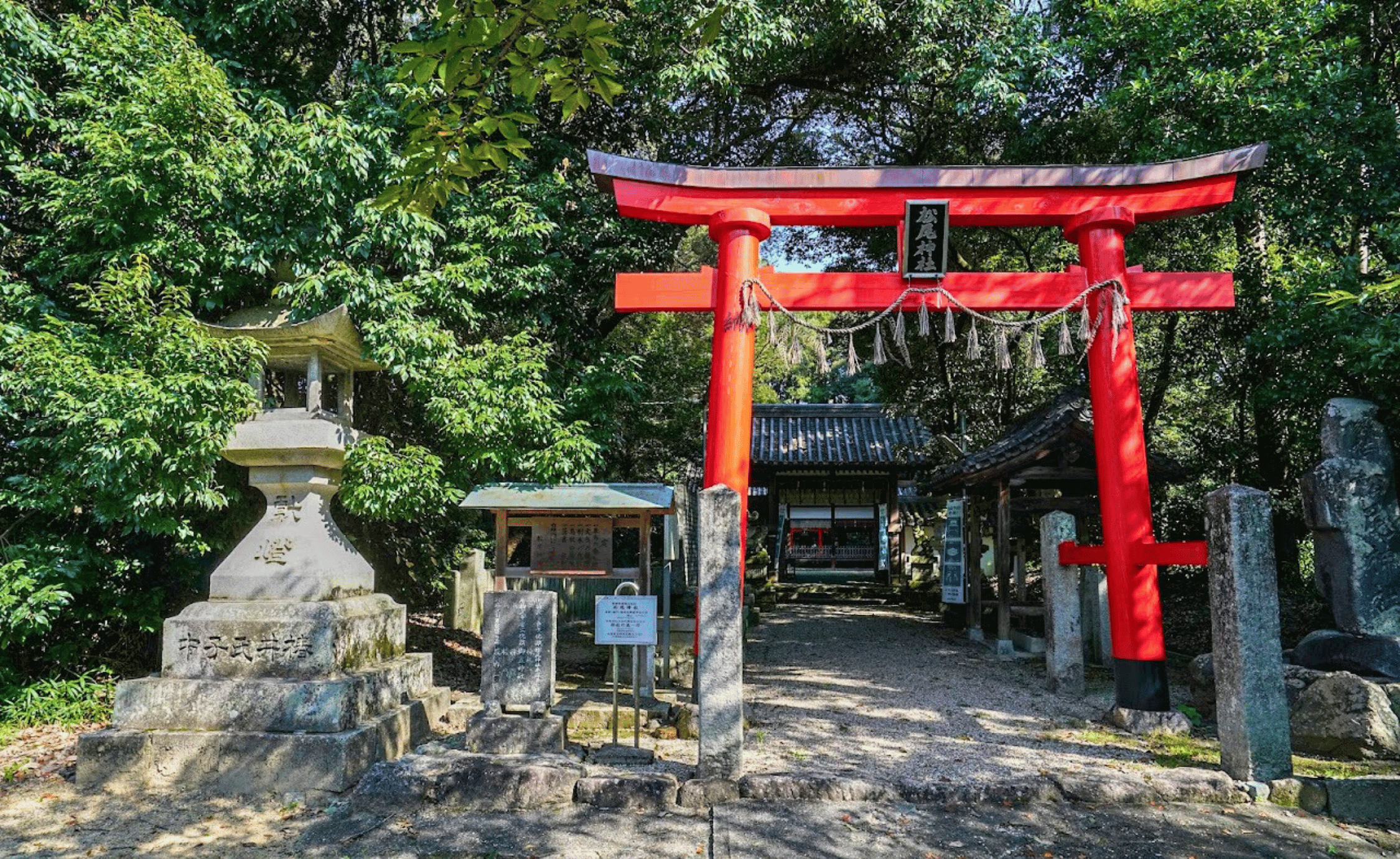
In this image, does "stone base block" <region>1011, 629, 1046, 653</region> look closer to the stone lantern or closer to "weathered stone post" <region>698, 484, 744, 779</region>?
"weathered stone post" <region>698, 484, 744, 779</region>

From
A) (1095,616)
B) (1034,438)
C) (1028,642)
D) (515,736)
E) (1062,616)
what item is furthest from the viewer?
(1028,642)

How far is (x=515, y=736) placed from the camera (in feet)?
18.7

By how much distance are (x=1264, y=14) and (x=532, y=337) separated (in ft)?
25.3

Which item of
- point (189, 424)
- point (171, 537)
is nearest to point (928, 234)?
point (189, 424)

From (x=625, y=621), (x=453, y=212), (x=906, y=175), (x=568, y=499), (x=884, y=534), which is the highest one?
(x=906, y=175)

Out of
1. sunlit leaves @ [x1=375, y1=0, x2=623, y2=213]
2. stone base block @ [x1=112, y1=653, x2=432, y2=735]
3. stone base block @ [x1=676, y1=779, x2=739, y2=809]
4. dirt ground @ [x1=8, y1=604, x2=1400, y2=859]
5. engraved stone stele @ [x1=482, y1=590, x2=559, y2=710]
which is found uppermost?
sunlit leaves @ [x1=375, y1=0, x2=623, y2=213]

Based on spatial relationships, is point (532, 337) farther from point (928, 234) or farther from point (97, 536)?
point (97, 536)

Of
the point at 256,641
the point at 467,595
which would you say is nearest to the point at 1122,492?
the point at 256,641

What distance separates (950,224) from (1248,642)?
422cm

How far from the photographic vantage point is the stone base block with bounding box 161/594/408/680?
5918 mm

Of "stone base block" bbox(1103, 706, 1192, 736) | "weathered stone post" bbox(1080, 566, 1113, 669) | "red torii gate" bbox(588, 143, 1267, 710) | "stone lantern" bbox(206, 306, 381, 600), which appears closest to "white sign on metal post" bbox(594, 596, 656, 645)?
"red torii gate" bbox(588, 143, 1267, 710)

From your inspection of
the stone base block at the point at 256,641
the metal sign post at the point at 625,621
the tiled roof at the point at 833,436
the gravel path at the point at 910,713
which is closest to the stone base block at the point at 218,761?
the stone base block at the point at 256,641

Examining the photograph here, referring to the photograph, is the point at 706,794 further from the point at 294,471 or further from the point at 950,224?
the point at 950,224

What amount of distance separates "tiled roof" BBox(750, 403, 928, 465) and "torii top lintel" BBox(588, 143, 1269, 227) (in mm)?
11117
